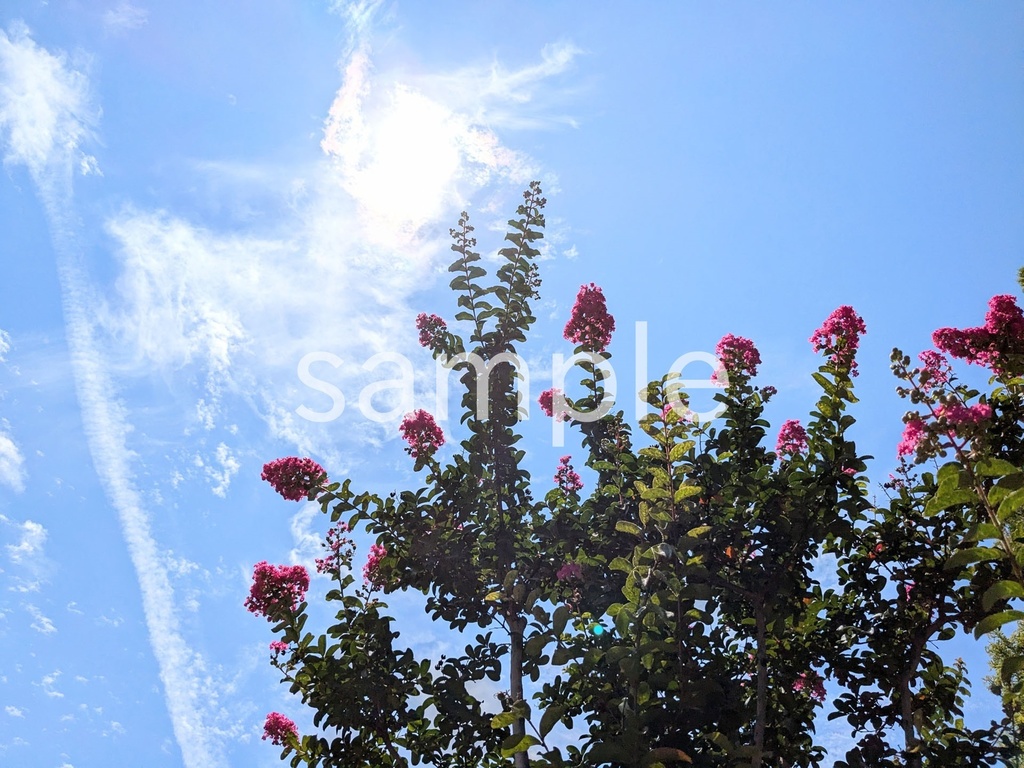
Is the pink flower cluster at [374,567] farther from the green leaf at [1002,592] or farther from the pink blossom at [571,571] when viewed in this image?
the green leaf at [1002,592]

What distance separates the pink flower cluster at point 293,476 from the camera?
521 centimetres

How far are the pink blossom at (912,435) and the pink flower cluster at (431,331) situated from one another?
3524 mm

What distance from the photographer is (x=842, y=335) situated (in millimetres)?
5074

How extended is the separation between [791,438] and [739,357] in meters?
0.95

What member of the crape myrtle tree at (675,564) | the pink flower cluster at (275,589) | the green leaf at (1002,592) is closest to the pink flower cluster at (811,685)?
the crape myrtle tree at (675,564)

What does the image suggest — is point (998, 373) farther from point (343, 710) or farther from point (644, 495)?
point (343, 710)

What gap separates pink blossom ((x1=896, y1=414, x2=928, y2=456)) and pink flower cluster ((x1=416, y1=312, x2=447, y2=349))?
352 centimetres

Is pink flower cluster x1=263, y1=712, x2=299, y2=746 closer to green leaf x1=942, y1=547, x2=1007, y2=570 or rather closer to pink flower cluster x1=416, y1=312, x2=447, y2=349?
pink flower cluster x1=416, y1=312, x2=447, y2=349

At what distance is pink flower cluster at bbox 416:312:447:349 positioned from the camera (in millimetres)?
5547

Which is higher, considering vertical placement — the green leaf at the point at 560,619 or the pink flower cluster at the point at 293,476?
the pink flower cluster at the point at 293,476

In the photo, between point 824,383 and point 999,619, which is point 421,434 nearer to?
point 824,383

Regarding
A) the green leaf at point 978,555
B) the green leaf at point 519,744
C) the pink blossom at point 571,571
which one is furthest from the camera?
the pink blossom at point 571,571

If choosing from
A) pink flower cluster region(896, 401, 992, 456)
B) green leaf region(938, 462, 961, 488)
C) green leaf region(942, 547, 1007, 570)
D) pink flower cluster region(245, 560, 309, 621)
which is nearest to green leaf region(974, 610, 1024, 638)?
green leaf region(942, 547, 1007, 570)

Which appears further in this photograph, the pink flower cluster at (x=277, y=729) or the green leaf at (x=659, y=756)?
the pink flower cluster at (x=277, y=729)
